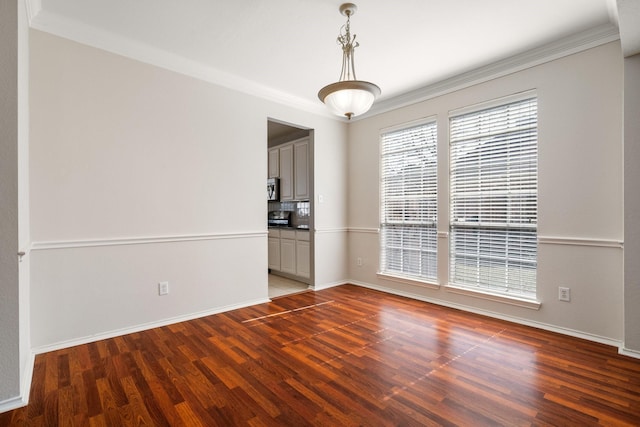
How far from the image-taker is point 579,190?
286 centimetres

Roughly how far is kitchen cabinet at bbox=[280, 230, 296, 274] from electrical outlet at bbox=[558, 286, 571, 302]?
11.2ft

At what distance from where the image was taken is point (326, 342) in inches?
109

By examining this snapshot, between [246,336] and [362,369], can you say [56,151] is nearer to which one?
[246,336]

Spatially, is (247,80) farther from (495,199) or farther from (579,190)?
(579,190)

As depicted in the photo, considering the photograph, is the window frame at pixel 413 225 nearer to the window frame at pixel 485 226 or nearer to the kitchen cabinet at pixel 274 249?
the window frame at pixel 485 226

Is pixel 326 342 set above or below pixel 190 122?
below

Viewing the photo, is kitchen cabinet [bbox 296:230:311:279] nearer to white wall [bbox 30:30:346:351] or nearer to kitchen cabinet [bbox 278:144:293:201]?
kitchen cabinet [bbox 278:144:293:201]

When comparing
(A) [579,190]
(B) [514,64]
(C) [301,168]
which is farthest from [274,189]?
(A) [579,190]

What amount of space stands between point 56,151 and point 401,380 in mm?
3203

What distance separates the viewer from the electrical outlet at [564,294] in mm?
2920

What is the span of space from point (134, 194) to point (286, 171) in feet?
9.45

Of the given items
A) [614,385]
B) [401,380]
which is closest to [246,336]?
[401,380]

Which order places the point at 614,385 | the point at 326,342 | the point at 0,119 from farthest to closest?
1. the point at 326,342
2. the point at 614,385
3. the point at 0,119

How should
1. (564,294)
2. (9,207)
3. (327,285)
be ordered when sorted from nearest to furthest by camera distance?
1. (9,207)
2. (564,294)
3. (327,285)
